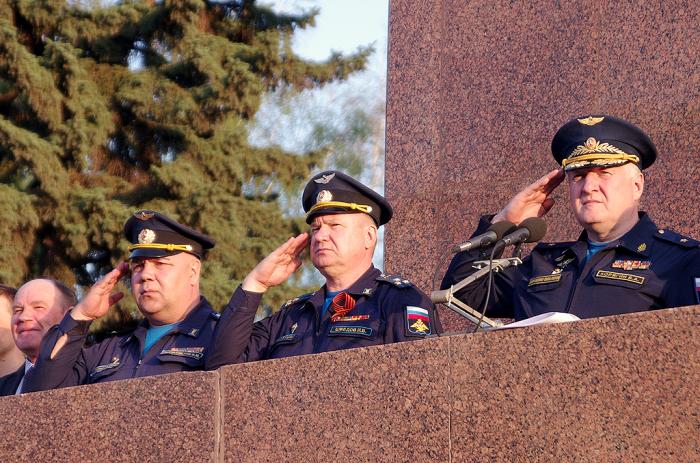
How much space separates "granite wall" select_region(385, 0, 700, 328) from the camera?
19.3 feet

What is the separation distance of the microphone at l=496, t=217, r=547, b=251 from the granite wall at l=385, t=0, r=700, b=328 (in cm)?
158

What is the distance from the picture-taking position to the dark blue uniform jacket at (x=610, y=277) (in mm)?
4582

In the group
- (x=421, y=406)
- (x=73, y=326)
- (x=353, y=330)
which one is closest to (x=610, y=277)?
(x=353, y=330)

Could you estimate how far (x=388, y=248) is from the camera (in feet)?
22.6

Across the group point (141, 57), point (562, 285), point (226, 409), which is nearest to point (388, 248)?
point (562, 285)

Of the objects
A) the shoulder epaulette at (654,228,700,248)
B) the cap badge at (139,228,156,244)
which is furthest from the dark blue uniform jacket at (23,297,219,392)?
the shoulder epaulette at (654,228,700,248)

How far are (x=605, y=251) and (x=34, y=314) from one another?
3.19 m

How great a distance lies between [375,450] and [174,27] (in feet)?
37.0

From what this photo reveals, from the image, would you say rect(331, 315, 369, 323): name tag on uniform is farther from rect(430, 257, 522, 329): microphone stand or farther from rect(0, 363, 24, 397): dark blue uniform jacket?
rect(0, 363, 24, 397): dark blue uniform jacket

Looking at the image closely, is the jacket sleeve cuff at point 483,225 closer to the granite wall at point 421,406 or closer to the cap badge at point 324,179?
the cap badge at point 324,179

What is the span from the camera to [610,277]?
4.69 meters

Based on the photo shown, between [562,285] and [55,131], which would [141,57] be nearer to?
[55,131]

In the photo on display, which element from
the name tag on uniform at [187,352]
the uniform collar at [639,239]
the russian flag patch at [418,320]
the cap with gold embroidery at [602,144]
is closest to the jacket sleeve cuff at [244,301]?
the name tag on uniform at [187,352]

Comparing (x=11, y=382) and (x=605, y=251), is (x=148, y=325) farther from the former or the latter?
(x=605, y=251)
